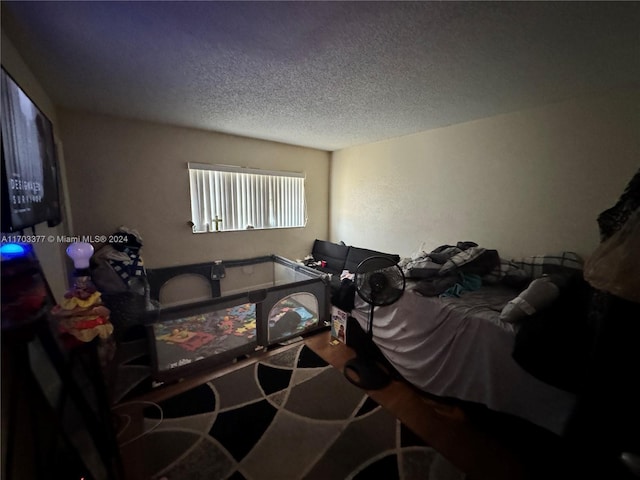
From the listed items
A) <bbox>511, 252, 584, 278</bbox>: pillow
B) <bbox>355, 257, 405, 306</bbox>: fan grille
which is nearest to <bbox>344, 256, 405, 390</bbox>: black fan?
<bbox>355, 257, 405, 306</bbox>: fan grille

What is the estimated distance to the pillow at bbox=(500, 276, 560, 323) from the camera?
4.86 feet

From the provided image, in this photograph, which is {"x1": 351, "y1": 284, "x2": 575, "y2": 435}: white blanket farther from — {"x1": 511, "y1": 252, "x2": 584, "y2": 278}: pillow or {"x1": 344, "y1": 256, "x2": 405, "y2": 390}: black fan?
{"x1": 511, "y1": 252, "x2": 584, "y2": 278}: pillow

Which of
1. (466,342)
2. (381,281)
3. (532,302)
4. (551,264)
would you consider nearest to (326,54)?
(381,281)

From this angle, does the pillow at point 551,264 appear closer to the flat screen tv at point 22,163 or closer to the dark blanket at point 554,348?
the dark blanket at point 554,348

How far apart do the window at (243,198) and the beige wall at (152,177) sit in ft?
0.35

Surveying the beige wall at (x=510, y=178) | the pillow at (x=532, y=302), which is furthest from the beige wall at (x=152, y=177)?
the pillow at (x=532, y=302)

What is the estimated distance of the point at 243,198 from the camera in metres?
3.73

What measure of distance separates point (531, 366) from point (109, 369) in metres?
2.72

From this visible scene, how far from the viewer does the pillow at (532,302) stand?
148 cm

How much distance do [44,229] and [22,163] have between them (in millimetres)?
971

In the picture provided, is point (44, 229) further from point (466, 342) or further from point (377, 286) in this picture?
point (466, 342)

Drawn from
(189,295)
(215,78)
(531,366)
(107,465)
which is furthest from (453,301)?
(189,295)

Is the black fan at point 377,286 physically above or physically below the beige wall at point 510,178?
below

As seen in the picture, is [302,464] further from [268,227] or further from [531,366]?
[268,227]
